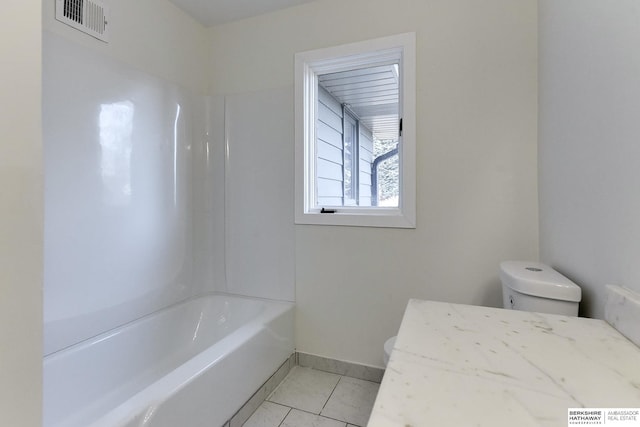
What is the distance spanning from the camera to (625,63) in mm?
819

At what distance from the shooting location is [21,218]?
727 millimetres

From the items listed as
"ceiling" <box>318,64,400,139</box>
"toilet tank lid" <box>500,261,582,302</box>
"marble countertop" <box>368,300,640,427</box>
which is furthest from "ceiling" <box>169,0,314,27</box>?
"marble countertop" <box>368,300,640,427</box>

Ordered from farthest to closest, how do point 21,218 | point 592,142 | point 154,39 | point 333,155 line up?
point 333,155
point 154,39
point 592,142
point 21,218

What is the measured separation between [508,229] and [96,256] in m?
2.22

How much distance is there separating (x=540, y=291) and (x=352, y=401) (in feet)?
3.88

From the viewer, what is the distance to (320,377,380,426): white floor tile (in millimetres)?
1586

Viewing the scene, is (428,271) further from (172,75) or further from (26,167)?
(172,75)

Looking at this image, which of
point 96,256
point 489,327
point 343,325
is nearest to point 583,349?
point 489,327

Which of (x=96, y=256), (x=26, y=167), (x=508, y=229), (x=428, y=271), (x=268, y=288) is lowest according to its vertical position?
(x=268, y=288)

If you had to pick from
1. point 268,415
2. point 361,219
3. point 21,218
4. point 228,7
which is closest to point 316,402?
point 268,415

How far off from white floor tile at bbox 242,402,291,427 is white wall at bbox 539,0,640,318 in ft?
4.78

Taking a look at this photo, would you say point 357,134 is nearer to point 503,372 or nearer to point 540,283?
point 540,283

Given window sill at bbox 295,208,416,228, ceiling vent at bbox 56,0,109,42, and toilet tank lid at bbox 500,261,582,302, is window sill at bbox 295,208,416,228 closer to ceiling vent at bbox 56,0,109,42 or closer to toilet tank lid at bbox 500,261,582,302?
toilet tank lid at bbox 500,261,582,302

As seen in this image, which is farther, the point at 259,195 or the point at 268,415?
the point at 259,195
